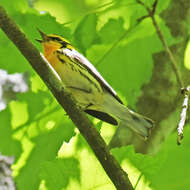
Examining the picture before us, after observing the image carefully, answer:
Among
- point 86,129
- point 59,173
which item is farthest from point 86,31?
point 59,173

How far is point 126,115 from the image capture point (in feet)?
9.23

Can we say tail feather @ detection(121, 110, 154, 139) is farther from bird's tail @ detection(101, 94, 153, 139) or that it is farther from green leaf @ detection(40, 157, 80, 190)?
green leaf @ detection(40, 157, 80, 190)

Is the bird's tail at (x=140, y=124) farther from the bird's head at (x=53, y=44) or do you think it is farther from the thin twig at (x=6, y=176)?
the thin twig at (x=6, y=176)

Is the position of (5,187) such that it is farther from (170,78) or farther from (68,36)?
(68,36)

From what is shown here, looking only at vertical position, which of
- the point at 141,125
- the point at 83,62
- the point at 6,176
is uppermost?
the point at 83,62

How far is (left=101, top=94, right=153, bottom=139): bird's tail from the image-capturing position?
271cm

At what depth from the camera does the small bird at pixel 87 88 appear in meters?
2.71

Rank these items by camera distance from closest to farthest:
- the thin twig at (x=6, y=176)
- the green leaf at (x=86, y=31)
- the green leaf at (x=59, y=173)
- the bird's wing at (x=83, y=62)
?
the green leaf at (x=59, y=173), the green leaf at (x=86, y=31), the bird's wing at (x=83, y=62), the thin twig at (x=6, y=176)

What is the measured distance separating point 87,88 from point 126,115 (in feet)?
1.08

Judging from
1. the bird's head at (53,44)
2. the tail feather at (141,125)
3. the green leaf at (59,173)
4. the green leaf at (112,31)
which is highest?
the bird's head at (53,44)

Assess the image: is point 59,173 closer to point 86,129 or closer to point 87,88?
point 86,129

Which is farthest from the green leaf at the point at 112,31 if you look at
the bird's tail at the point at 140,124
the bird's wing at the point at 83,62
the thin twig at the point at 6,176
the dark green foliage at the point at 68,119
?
the thin twig at the point at 6,176

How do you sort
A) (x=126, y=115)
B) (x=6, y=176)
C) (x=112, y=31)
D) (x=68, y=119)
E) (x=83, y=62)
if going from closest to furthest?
(x=68, y=119), (x=112, y=31), (x=83, y=62), (x=126, y=115), (x=6, y=176)

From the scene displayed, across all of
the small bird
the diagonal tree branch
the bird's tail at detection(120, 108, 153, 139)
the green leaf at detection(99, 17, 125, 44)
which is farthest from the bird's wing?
the diagonal tree branch
